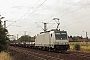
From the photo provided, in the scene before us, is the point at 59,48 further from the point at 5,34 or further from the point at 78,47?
the point at 78,47

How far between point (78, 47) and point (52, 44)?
12.8 meters

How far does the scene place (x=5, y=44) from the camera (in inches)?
1287

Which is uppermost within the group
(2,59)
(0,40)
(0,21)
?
(0,21)

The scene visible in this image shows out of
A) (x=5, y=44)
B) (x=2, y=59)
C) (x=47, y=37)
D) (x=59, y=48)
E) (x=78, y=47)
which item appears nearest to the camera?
(x=2, y=59)

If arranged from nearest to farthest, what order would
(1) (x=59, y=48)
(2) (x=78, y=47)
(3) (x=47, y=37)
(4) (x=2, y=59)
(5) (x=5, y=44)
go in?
(4) (x=2, y=59) → (1) (x=59, y=48) → (5) (x=5, y=44) → (3) (x=47, y=37) → (2) (x=78, y=47)

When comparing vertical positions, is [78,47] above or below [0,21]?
below

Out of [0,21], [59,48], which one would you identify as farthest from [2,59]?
[0,21]

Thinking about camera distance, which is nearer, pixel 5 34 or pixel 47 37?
pixel 5 34

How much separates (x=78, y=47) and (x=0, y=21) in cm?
1688

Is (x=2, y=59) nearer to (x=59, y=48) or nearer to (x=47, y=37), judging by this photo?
(x=59, y=48)

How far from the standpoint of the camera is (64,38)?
31.5m

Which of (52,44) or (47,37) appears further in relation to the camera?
(47,37)

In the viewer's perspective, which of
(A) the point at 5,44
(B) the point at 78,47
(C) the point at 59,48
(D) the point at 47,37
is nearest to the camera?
(C) the point at 59,48

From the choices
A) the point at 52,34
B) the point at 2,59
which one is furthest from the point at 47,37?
the point at 2,59
